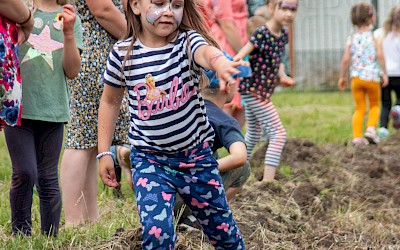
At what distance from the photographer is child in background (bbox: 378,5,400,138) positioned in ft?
36.2

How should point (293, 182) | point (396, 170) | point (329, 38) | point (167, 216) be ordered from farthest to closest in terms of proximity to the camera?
point (329, 38) < point (396, 170) < point (293, 182) < point (167, 216)

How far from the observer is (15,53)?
404 cm

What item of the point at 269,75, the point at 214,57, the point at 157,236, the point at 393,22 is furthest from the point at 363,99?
the point at 214,57

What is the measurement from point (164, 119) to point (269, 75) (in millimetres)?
3626

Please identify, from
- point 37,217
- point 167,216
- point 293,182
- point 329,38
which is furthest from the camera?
point 329,38

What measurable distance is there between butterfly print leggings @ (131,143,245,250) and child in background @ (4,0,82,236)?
0.77 meters

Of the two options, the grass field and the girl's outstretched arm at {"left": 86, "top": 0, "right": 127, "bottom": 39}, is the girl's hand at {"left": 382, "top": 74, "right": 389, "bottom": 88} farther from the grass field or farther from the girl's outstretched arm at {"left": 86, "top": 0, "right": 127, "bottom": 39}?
the girl's outstretched arm at {"left": 86, "top": 0, "right": 127, "bottom": 39}

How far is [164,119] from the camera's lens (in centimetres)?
395

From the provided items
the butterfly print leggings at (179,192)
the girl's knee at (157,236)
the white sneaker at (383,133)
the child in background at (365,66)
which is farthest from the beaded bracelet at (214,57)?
the white sneaker at (383,133)

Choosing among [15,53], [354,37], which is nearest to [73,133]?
[15,53]

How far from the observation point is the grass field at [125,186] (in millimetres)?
4621

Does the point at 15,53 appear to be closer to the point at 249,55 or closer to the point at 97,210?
the point at 97,210

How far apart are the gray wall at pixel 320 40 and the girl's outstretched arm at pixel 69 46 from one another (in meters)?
13.3

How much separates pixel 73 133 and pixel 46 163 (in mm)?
542
